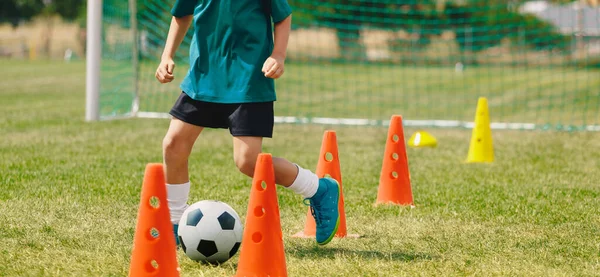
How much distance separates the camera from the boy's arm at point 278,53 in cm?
401

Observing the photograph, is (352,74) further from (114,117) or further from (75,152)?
(75,152)

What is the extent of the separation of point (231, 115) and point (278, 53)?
1.19 feet

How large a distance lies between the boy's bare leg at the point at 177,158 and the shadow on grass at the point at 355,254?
59cm

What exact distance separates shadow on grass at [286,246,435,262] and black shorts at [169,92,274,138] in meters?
0.60

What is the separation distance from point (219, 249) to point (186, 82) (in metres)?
0.83

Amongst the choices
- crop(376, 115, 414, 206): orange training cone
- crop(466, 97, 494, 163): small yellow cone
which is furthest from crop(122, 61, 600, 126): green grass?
crop(376, 115, 414, 206): orange training cone

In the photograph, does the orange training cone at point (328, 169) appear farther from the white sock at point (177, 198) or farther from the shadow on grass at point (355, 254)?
the white sock at point (177, 198)

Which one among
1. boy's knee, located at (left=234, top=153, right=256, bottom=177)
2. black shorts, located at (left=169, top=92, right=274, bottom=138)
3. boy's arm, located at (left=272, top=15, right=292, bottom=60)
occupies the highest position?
boy's arm, located at (left=272, top=15, right=292, bottom=60)

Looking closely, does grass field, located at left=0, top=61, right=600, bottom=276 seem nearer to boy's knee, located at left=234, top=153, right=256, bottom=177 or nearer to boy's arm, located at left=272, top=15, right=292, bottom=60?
boy's knee, located at left=234, top=153, right=256, bottom=177

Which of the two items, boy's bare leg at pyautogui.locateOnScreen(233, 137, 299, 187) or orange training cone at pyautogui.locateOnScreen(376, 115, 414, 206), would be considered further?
orange training cone at pyautogui.locateOnScreen(376, 115, 414, 206)

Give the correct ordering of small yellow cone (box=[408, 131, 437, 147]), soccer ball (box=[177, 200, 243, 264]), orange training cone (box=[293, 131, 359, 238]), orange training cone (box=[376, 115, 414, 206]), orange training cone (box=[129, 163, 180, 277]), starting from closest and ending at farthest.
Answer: orange training cone (box=[129, 163, 180, 277]), soccer ball (box=[177, 200, 243, 264]), orange training cone (box=[293, 131, 359, 238]), orange training cone (box=[376, 115, 414, 206]), small yellow cone (box=[408, 131, 437, 147])

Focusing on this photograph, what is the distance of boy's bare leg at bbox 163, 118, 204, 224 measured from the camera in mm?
4191

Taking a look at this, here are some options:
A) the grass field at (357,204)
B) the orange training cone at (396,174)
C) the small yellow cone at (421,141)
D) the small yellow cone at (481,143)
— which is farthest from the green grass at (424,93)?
the orange training cone at (396,174)

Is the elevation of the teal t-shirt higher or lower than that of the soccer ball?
higher
